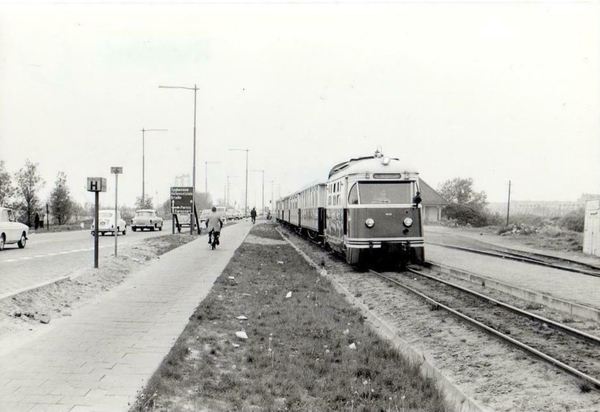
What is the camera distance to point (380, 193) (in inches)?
560

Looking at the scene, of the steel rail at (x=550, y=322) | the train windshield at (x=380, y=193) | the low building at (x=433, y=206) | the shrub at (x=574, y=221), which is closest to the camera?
the steel rail at (x=550, y=322)

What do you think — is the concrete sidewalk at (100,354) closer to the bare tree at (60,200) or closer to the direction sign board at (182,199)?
the direction sign board at (182,199)

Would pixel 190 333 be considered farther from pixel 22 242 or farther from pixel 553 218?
pixel 553 218

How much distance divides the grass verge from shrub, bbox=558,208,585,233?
35487mm

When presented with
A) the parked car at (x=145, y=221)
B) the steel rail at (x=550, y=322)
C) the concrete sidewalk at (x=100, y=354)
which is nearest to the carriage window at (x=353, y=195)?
the steel rail at (x=550, y=322)

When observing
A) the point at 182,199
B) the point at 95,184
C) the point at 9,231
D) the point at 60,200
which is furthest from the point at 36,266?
the point at 60,200

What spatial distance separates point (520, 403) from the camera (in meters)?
4.85

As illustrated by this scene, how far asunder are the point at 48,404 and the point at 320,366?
8.64 ft

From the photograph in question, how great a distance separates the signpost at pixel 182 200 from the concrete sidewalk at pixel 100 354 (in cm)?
1752

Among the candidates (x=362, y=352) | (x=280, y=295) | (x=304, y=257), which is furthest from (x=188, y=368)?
(x=304, y=257)

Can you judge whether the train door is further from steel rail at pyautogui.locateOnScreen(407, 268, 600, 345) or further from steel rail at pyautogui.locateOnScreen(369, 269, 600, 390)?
steel rail at pyautogui.locateOnScreen(369, 269, 600, 390)

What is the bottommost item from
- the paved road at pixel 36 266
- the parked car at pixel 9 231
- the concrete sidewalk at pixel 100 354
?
the concrete sidewalk at pixel 100 354

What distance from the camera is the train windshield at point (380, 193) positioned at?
46.4 feet

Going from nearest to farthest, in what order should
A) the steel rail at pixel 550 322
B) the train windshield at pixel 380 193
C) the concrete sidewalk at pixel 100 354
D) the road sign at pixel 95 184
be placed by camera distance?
1. the concrete sidewalk at pixel 100 354
2. the steel rail at pixel 550 322
3. the road sign at pixel 95 184
4. the train windshield at pixel 380 193
